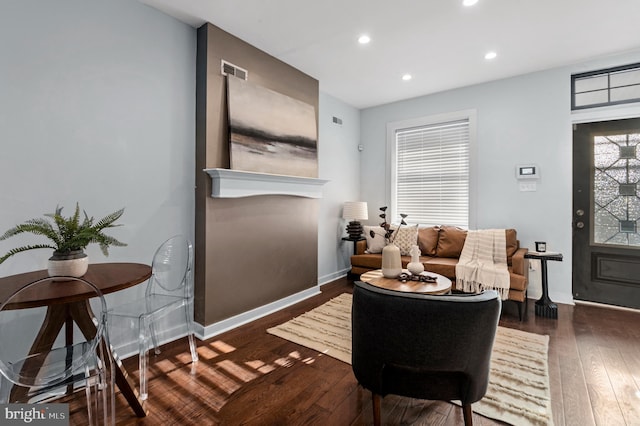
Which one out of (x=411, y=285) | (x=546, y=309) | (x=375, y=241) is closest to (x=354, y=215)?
(x=375, y=241)

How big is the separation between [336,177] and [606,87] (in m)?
3.46

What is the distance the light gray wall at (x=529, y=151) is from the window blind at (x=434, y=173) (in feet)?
0.78

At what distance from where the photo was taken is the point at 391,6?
8.52ft

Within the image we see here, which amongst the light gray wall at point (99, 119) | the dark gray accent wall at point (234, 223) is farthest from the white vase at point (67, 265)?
the dark gray accent wall at point (234, 223)

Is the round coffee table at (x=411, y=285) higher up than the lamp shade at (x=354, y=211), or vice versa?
the lamp shade at (x=354, y=211)

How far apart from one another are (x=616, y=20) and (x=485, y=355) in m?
3.41

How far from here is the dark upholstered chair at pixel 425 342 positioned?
1341mm

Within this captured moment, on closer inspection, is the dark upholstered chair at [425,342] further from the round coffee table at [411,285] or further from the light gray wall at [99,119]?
the light gray wall at [99,119]

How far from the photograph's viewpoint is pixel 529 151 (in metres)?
3.96

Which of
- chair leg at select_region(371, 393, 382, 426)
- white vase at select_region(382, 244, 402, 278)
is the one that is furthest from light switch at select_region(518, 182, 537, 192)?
chair leg at select_region(371, 393, 382, 426)

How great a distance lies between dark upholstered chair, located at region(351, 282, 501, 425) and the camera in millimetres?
1341

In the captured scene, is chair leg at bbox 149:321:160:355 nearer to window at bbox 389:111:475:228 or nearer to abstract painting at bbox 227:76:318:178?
abstract painting at bbox 227:76:318:178

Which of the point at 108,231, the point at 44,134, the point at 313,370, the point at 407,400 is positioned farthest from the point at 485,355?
the point at 44,134

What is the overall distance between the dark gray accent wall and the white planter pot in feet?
3.62
